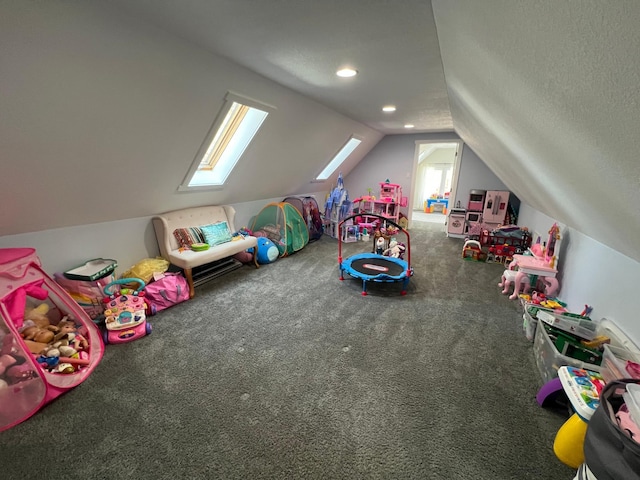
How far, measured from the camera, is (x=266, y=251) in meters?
4.11

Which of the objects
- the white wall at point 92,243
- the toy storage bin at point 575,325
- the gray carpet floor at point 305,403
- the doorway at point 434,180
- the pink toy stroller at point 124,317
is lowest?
the gray carpet floor at point 305,403

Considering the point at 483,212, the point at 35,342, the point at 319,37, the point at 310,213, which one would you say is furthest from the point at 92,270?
the point at 483,212

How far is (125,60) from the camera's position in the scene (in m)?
1.71

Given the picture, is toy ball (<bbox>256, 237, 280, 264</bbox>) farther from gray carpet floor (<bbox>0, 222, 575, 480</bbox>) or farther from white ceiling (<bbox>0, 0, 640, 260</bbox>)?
white ceiling (<bbox>0, 0, 640, 260</bbox>)

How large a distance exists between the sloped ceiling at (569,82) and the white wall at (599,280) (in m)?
0.39

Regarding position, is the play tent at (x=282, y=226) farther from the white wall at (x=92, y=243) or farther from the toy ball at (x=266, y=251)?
the white wall at (x=92, y=243)

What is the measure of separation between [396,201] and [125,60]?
17.2ft

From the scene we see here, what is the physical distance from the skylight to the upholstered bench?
2.69m

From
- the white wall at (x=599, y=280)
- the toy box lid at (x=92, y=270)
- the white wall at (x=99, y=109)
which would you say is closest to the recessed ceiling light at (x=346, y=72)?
the white wall at (x=99, y=109)

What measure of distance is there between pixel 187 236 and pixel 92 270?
100cm

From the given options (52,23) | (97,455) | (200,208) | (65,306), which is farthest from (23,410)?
(200,208)

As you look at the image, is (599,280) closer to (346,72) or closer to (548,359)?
(548,359)

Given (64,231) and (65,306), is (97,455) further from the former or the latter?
(64,231)

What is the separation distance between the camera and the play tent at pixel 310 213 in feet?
17.6
